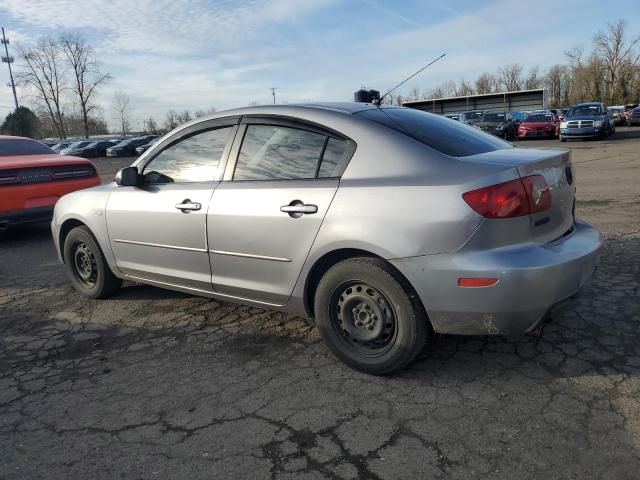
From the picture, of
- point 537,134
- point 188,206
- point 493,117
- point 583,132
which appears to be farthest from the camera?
point 493,117

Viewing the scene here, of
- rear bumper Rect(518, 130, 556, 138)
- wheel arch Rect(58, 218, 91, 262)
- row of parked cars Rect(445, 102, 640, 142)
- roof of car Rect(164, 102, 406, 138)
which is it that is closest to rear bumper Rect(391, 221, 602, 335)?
roof of car Rect(164, 102, 406, 138)

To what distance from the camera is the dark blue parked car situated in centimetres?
2289

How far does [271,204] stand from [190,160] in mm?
999

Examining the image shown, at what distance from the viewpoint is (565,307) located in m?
2.76

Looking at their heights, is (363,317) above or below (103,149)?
below

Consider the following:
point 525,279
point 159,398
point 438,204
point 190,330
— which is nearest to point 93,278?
point 190,330

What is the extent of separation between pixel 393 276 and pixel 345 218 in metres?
0.42

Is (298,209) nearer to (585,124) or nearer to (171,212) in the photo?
(171,212)

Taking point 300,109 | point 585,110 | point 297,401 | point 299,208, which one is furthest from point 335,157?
point 585,110

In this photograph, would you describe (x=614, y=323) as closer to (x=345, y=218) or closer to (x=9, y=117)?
(x=345, y=218)

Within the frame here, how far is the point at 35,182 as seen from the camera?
694 cm

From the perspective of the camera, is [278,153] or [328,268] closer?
[328,268]

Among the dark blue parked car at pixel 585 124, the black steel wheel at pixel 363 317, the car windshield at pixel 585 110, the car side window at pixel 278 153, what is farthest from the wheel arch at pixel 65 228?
the car windshield at pixel 585 110

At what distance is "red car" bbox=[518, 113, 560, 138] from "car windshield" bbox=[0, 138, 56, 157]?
23.9 metres
